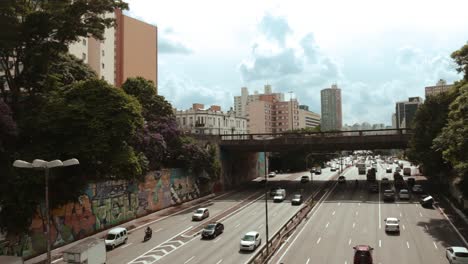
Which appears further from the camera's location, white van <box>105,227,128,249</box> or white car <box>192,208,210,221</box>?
white car <box>192,208,210,221</box>

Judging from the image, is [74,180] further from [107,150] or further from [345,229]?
[345,229]

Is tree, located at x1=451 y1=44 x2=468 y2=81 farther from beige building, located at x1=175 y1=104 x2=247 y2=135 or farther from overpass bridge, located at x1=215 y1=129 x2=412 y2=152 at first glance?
beige building, located at x1=175 y1=104 x2=247 y2=135

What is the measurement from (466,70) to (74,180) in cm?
4315

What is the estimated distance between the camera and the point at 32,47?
3956cm

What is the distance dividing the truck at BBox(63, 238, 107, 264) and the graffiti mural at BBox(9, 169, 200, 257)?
827 centimetres

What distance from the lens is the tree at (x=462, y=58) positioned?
47.1 metres

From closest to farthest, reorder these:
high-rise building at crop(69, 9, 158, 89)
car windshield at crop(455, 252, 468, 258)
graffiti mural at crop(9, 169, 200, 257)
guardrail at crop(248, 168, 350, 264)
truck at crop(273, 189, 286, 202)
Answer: car windshield at crop(455, 252, 468, 258) < guardrail at crop(248, 168, 350, 264) < graffiti mural at crop(9, 169, 200, 257) < truck at crop(273, 189, 286, 202) < high-rise building at crop(69, 9, 158, 89)

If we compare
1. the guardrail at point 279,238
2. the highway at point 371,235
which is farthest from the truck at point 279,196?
the guardrail at point 279,238

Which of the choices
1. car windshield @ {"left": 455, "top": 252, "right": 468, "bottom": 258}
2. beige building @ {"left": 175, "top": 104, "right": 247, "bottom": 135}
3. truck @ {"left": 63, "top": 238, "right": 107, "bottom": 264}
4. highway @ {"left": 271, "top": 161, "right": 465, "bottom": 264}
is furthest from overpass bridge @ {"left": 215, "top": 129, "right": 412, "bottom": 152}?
beige building @ {"left": 175, "top": 104, "right": 247, "bottom": 135}

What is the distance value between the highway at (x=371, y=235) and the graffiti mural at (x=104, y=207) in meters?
20.0

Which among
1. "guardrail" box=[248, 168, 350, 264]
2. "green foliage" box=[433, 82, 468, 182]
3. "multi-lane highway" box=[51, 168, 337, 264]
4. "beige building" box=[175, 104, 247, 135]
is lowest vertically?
"multi-lane highway" box=[51, 168, 337, 264]

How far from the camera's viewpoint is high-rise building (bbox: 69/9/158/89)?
83750 millimetres

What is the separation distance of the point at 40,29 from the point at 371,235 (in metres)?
36.9

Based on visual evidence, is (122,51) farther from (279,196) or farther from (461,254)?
(461,254)
